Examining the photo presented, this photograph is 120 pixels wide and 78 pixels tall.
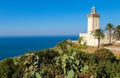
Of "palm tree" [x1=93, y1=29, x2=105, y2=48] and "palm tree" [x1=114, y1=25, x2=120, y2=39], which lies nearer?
"palm tree" [x1=93, y1=29, x2=105, y2=48]

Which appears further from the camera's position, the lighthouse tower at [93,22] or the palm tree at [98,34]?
the lighthouse tower at [93,22]

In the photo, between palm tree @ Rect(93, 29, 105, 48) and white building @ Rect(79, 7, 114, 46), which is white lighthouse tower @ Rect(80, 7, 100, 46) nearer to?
white building @ Rect(79, 7, 114, 46)

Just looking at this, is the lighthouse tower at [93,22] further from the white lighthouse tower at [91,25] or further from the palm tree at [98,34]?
the palm tree at [98,34]

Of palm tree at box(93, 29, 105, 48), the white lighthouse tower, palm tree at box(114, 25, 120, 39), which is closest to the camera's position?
palm tree at box(93, 29, 105, 48)

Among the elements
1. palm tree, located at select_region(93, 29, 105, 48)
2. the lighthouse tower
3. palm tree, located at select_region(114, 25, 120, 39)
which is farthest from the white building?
palm tree, located at select_region(93, 29, 105, 48)

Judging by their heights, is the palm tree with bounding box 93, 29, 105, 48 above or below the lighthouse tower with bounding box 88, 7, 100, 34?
below

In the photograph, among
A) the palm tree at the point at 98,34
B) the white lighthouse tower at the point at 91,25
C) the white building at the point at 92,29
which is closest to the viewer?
the palm tree at the point at 98,34

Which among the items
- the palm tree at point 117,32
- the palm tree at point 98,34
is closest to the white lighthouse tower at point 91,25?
the palm tree at point 98,34

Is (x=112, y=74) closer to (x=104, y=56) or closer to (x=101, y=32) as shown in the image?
(x=104, y=56)

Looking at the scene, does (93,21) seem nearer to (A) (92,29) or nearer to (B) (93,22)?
(B) (93,22)

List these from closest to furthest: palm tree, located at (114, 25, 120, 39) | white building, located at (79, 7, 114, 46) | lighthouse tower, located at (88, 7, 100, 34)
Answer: palm tree, located at (114, 25, 120, 39), white building, located at (79, 7, 114, 46), lighthouse tower, located at (88, 7, 100, 34)

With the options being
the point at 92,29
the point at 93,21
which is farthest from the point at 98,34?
the point at 93,21

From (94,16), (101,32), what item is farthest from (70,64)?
(94,16)

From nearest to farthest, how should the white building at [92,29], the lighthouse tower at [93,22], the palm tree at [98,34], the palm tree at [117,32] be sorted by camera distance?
the palm tree at [98,34] < the palm tree at [117,32] < the white building at [92,29] < the lighthouse tower at [93,22]
